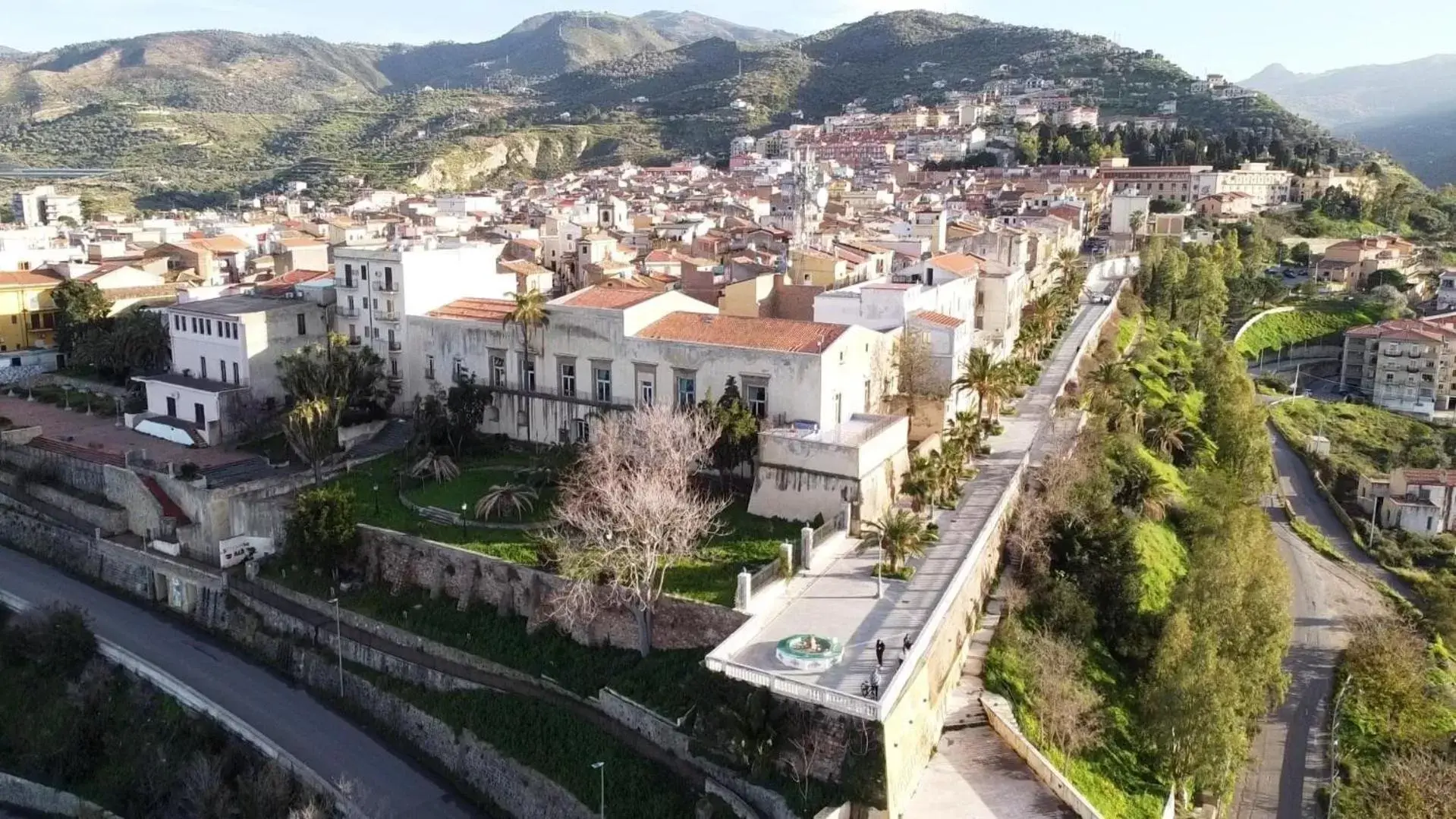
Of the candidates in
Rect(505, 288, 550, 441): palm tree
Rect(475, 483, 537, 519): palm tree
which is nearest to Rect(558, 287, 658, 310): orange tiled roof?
Rect(505, 288, 550, 441): palm tree

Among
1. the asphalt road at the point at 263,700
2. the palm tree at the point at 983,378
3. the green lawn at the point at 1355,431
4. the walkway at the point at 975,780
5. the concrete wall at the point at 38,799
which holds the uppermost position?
the palm tree at the point at 983,378

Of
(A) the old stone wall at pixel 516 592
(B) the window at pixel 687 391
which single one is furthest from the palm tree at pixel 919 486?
(A) the old stone wall at pixel 516 592

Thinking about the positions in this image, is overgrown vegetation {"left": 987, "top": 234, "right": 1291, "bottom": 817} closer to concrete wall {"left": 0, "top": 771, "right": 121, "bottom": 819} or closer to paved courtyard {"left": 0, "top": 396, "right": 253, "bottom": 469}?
concrete wall {"left": 0, "top": 771, "right": 121, "bottom": 819}

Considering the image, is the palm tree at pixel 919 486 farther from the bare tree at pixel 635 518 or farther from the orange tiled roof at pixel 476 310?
the orange tiled roof at pixel 476 310

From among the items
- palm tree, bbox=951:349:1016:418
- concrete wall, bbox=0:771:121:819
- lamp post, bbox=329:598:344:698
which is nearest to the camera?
concrete wall, bbox=0:771:121:819

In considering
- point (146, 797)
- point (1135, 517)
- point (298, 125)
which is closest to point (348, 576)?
point (146, 797)
